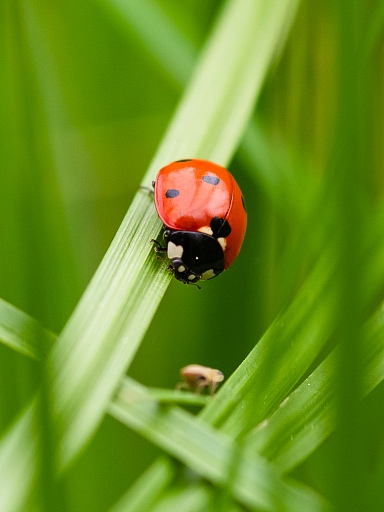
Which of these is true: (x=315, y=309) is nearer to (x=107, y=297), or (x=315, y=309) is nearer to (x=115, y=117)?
(x=107, y=297)

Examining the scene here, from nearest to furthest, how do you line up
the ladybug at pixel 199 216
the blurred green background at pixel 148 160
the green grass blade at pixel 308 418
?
the green grass blade at pixel 308 418
the blurred green background at pixel 148 160
the ladybug at pixel 199 216

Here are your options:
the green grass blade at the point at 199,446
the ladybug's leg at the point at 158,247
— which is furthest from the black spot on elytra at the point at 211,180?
the green grass blade at the point at 199,446

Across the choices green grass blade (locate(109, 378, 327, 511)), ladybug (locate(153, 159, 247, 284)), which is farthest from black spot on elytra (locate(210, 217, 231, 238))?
green grass blade (locate(109, 378, 327, 511))

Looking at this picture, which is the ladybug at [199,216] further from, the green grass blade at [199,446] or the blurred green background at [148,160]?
the green grass blade at [199,446]

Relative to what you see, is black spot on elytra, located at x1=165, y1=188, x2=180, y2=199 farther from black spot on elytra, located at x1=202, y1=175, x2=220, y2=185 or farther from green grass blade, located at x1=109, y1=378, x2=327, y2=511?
green grass blade, located at x1=109, y1=378, x2=327, y2=511

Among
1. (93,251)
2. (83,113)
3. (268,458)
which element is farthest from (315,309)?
(83,113)

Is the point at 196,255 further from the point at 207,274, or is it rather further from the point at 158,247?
the point at 158,247

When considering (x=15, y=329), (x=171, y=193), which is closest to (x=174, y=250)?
(x=171, y=193)
